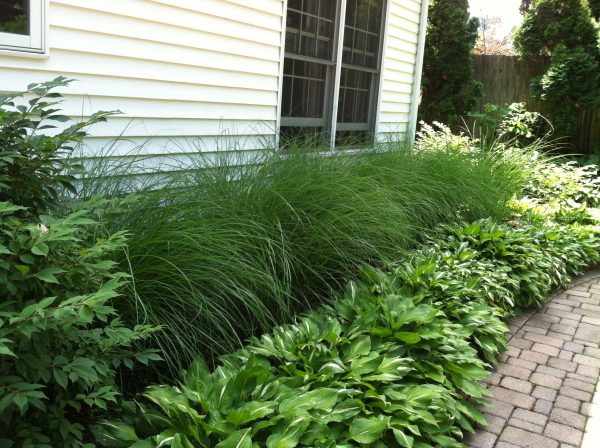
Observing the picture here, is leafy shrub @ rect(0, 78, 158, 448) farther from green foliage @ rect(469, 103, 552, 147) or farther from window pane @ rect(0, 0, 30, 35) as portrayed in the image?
green foliage @ rect(469, 103, 552, 147)

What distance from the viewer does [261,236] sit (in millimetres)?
3037

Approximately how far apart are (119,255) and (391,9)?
5491mm

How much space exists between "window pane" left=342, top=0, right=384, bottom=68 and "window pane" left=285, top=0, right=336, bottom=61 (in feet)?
1.22

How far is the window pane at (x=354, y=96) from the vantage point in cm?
653

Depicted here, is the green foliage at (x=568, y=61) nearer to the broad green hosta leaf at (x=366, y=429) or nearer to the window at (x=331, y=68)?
the window at (x=331, y=68)

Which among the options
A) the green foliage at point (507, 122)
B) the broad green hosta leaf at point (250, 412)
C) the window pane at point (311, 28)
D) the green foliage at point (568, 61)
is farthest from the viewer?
the green foliage at point (568, 61)

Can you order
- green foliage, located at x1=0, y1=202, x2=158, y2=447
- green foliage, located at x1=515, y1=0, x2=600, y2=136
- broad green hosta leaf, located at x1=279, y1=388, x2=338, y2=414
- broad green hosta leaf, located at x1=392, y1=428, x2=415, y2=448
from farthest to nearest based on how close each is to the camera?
green foliage, located at x1=515, y1=0, x2=600, y2=136
broad green hosta leaf, located at x1=392, y1=428, x2=415, y2=448
broad green hosta leaf, located at x1=279, y1=388, x2=338, y2=414
green foliage, located at x1=0, y1=202, x2=158, y2=447

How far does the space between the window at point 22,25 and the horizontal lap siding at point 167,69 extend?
68 mm

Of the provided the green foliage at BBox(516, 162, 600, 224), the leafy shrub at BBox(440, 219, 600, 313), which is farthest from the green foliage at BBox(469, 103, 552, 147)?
the leafy shrub at BBox(440, 219, 600, 313)

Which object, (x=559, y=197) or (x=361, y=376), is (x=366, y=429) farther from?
(x=559, y=197)

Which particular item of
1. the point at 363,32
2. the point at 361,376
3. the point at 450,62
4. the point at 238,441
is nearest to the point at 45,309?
the point at 238,441

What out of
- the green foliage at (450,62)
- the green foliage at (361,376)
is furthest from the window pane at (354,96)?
the green foliage at (450,62)

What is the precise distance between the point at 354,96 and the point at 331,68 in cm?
74

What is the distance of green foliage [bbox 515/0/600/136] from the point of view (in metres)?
10.3
